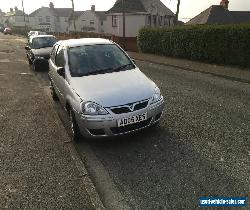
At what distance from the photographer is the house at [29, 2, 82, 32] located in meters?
89.7

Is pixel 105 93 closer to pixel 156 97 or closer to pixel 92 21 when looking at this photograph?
pixel 156 97

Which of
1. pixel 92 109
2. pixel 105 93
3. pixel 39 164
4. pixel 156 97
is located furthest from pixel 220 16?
pixel 39 164

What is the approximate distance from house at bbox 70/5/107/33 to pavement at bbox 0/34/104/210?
194 feet

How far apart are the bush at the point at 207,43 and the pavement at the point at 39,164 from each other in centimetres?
951

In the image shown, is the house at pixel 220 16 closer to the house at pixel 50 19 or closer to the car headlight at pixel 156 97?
the car headlight at pixel 156 97

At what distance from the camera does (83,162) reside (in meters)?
4.88

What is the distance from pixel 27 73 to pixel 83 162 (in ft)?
34.8

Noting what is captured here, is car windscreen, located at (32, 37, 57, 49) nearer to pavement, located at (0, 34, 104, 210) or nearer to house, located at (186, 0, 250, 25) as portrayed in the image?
pavement, located at (0, 34, 104, 210)

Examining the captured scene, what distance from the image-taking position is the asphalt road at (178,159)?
3.84 metres

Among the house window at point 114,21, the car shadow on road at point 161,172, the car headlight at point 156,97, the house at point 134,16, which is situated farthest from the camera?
the house window at point 114,21

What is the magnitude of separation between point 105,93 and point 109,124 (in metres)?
0.60

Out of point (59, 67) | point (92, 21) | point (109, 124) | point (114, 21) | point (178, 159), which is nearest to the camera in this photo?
point (178, 159)

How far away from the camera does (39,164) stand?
4.83 meters

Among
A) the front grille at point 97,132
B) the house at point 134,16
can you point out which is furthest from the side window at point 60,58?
the house at point 134,16
